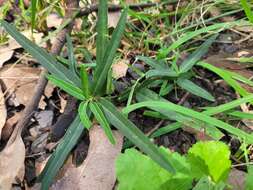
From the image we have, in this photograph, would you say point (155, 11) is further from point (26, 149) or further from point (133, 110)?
point (26, 149)

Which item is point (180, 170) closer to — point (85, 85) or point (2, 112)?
point (85, 85)

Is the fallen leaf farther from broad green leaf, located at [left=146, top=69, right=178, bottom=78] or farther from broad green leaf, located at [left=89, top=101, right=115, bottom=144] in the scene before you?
broad green leaf, located at [left=146, top=69, right=178, bottom=78]

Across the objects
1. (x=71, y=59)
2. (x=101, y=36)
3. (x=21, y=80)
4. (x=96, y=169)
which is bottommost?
(x=96, y=169)

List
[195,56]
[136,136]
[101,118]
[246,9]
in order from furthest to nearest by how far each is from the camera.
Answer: [195,56]
[246,9]
[101,118]
[136,136]

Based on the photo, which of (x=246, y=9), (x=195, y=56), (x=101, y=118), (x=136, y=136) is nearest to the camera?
(x=136, y=136)

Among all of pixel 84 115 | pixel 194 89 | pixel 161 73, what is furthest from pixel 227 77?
pixel 84 115

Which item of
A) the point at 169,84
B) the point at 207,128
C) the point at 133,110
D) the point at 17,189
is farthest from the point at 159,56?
the point at 17,189

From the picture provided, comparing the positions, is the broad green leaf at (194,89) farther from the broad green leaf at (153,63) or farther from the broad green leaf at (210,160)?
the broad green leaf at (210,160)
